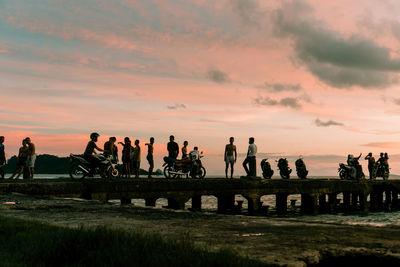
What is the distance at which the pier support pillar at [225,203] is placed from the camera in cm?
2164

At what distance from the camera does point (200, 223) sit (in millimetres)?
6062

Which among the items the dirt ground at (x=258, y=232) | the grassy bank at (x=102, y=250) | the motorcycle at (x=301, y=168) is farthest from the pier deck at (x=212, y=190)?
the grassy bank at (x=102, y=250)

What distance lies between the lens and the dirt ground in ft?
13.1

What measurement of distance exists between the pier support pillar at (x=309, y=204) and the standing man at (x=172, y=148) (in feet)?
32.6

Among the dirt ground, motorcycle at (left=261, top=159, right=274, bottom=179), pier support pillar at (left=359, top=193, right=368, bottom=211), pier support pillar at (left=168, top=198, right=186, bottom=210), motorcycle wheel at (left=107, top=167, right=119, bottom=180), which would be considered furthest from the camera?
pier support pillar at (left=359, top=193, right=368, bottom=211)

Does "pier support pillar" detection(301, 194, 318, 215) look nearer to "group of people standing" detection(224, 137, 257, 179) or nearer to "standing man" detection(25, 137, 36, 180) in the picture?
"group of people standing" detection(224, 137, 257, 179)

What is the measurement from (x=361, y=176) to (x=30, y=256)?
29.8 metres

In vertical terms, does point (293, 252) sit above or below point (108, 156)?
below

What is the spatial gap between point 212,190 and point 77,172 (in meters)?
6.25

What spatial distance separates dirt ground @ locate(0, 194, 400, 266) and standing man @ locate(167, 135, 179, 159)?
39.3 ft

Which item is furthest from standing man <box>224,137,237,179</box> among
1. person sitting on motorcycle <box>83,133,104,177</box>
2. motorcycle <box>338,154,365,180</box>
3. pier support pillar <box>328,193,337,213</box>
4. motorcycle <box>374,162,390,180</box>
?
motorcycle <box>374,162,390,180</box>

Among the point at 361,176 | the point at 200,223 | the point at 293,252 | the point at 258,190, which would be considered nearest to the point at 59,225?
the point at 200,223

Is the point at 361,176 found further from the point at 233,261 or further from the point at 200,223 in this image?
the point at 233,261

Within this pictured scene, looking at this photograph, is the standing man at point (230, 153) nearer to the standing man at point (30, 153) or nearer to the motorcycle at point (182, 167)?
the motorcycle at point (182, 167)
